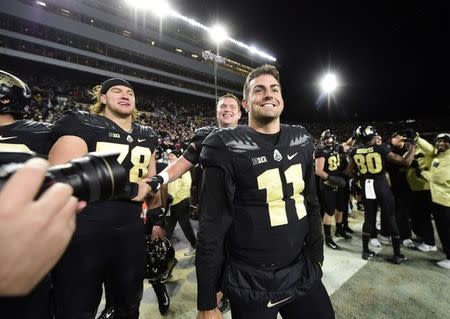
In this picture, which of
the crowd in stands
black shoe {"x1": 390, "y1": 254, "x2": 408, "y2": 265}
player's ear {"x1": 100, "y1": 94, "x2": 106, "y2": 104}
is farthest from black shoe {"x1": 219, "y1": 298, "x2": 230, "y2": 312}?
the crowd in stands

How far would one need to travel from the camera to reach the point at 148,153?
2.58m

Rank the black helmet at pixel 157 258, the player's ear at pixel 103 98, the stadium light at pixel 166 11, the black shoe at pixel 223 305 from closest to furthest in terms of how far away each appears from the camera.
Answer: the player's ear at pixel 103 98 < the black helmet at pixel 157 258 < the black shoe at pixel 223 305 < the stadium light at pixel 166 11

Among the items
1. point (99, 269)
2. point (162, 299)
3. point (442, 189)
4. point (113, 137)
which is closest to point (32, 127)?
point (113, 137)

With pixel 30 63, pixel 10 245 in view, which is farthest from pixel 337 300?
pixel 30 63

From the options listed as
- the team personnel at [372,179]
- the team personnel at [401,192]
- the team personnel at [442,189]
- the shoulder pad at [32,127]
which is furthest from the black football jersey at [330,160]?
the shoulder pad at [32,127]

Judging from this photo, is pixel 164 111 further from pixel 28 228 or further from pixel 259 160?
pixel 28 228

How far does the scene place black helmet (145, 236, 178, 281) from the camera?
10.1ft

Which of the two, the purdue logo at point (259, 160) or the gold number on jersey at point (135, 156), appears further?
the gold number on jersey at point (135, 156)

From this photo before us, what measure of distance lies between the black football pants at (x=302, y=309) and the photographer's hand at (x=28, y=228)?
1368mm

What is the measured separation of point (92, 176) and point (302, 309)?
5.15ft

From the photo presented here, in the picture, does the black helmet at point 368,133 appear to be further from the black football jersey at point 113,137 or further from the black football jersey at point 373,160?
the black football jersey at point 113,137

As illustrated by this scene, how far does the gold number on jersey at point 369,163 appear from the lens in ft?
15.3

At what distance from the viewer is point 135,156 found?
2434 millimetres

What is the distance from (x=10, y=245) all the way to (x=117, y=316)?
7.24 ft
